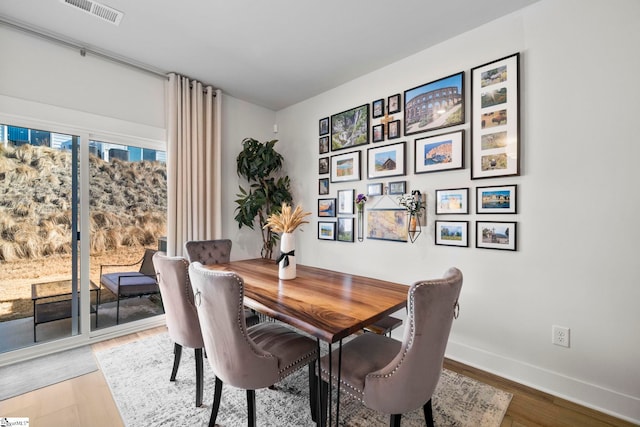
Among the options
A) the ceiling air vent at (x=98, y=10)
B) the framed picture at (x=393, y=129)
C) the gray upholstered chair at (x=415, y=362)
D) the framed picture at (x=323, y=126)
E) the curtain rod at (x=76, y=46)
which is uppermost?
the ceiling air vent at (x=98, y=10)

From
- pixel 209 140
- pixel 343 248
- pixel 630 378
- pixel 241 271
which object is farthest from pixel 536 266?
pixel 209 140

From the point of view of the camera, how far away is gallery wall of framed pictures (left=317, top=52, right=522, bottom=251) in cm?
217

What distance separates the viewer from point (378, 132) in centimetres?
297

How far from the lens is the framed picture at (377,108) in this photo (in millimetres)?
2961

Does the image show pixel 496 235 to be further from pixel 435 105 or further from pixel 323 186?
pixel 323 186

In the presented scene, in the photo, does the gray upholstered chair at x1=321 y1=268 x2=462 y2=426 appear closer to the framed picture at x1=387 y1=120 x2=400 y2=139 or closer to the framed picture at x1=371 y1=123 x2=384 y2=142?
the framed picture at x1=387 y1=120 x2=400 y2=139

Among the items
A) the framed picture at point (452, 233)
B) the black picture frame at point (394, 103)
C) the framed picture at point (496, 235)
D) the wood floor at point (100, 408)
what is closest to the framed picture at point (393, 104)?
the black picture frame at point (394, 103)

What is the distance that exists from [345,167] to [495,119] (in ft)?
5.09

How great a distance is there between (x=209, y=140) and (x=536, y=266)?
11.6 ft

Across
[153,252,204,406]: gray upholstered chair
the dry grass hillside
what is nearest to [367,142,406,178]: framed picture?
[153,252,204,406]: gray upholstered chair

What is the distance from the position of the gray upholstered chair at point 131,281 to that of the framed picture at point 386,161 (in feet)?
8.83

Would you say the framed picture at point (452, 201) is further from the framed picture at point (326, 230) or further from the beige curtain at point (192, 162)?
the beige curtain at point (192, 162)

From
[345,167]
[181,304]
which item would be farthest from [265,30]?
[181,304]

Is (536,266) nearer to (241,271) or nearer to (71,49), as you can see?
(241,271)
